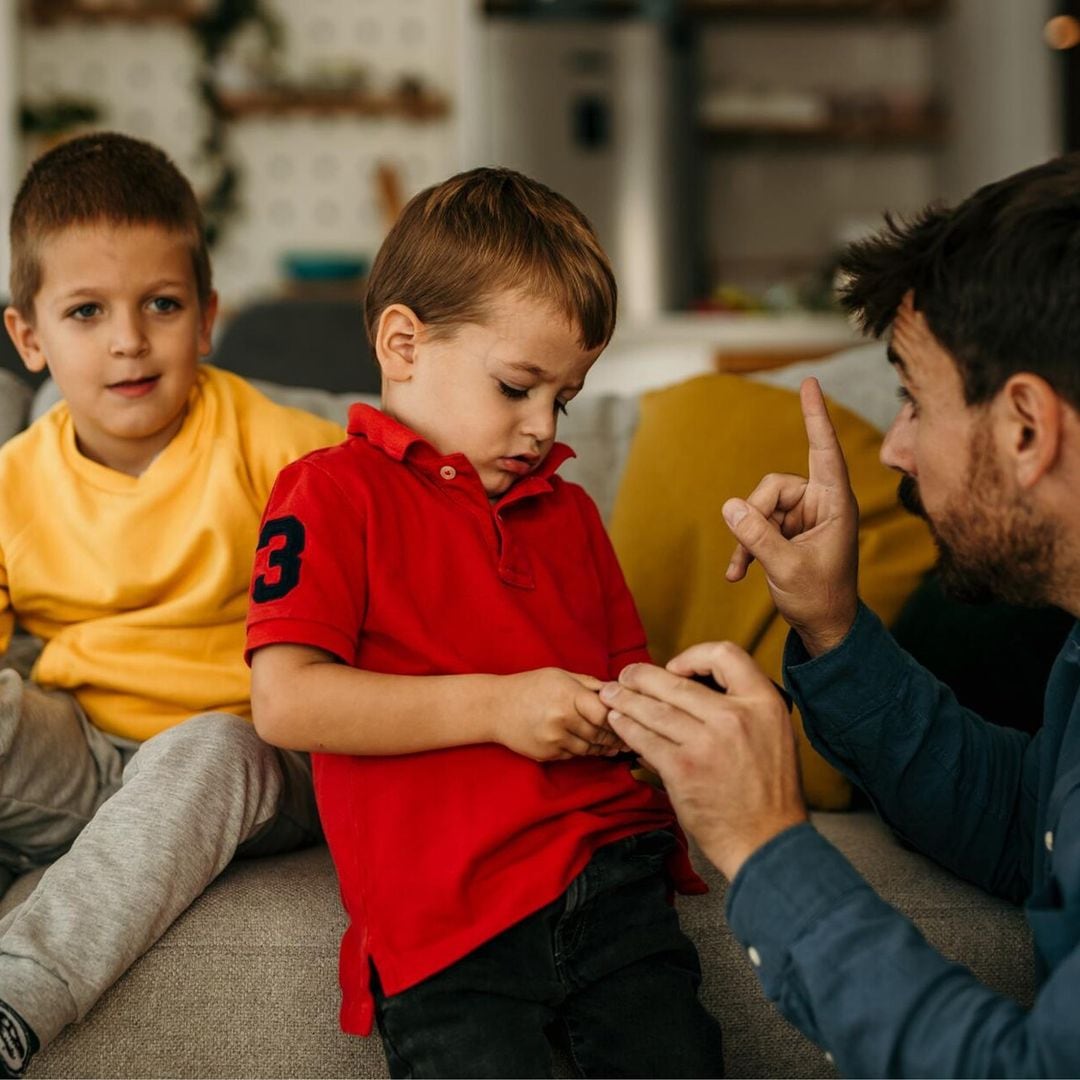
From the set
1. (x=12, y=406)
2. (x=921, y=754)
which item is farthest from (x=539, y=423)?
(x=12, y=406)

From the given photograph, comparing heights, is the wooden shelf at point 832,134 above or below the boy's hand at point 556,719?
above

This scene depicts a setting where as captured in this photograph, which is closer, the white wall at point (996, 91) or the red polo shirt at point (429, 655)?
the red polo shirt at point (429, 655)

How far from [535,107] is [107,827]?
14.6 feet

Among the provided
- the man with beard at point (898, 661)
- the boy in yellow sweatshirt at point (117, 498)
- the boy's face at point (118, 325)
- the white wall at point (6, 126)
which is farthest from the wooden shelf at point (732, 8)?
the man with beard at point (898, 661)

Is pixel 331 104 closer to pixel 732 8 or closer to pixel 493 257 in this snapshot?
pixel 732 8

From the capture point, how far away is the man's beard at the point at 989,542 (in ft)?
3.51

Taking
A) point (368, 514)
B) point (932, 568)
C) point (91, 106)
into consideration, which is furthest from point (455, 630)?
point (91, 106)

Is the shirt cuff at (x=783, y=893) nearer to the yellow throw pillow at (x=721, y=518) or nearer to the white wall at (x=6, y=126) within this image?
the yellow throw pillow at (x=721, y=518)

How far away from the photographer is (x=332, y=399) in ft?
6.73

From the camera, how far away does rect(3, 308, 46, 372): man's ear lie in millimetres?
1671

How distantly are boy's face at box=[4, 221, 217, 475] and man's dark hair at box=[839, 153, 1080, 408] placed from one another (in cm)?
89

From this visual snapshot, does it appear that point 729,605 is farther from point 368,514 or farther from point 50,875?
point 50,875

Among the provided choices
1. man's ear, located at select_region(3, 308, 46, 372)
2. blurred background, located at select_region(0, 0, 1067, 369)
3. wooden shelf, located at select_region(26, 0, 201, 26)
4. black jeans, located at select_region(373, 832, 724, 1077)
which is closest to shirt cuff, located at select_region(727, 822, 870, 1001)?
black jeans, located at select_region(373, 832, 724, 1077)

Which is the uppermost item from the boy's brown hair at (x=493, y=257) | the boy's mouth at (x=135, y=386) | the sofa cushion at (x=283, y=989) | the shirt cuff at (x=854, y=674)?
the boy's brown hair at (x=493, y=257)
